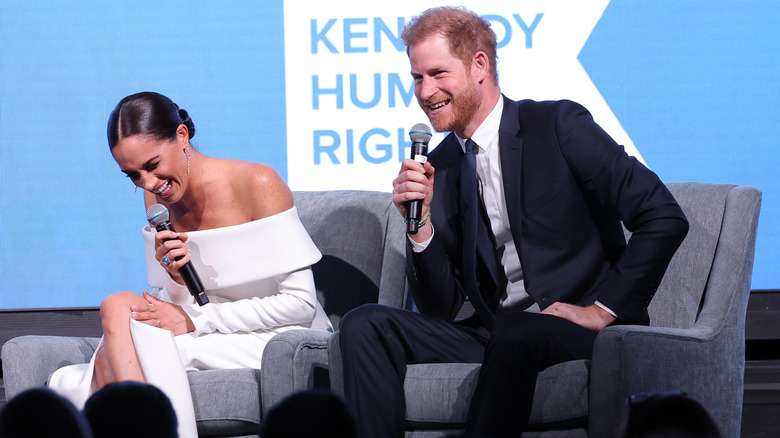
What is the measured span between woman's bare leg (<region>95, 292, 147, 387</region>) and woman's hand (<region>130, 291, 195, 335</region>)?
22 mm

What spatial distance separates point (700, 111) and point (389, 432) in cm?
180

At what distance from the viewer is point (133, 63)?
3.31 metres

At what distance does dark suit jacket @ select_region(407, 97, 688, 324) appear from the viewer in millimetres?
2166

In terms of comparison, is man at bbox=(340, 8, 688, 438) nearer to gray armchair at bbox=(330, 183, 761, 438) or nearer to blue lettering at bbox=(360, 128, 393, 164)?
gray armchair at bbox=(330, 183, 761, 438)

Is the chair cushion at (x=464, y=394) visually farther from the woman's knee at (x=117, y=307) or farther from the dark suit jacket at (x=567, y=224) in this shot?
the woman's knee at (x=117, y=307)

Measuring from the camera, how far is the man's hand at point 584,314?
84.0 inches

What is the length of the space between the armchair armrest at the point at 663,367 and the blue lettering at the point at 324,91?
5.19ft

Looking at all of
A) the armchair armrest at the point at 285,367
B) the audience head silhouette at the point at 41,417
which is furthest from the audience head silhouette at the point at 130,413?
the armchair armrest at the point at 285,367

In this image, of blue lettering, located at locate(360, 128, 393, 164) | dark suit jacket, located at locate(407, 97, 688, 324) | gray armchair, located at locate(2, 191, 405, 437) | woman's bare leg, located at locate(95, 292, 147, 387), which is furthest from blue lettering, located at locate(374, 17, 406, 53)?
woman's bare leg, located at locate(95, 292, 147, 387)

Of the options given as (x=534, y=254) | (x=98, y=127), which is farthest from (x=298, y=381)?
(x=98, y=127)

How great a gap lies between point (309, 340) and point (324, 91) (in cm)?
127

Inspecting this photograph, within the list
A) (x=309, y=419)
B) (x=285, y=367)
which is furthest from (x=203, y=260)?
(x=309, y=419)

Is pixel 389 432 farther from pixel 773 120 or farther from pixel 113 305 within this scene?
pixel 773 120

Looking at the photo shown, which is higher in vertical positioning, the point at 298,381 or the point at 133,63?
the point at 133,63
